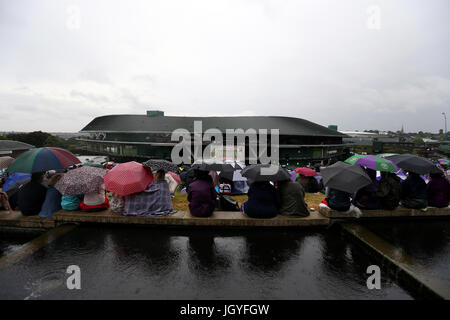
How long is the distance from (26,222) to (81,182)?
1633 millimetres

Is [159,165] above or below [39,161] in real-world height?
below

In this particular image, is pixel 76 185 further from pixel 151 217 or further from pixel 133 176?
pixel 151 217

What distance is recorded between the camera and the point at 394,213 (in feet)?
18.0

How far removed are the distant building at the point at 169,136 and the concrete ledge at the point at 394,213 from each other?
3746cm

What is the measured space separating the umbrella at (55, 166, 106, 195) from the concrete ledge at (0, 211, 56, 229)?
982mm

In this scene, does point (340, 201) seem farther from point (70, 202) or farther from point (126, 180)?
point (70, 202)

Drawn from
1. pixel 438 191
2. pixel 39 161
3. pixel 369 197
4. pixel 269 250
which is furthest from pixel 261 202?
pixel 39 161

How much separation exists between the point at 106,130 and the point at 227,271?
51.8m

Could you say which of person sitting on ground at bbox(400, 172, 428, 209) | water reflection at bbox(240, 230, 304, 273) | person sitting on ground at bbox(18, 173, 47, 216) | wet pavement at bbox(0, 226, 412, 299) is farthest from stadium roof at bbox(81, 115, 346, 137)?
wet pavement at bbox(0, 226, 412, 299)

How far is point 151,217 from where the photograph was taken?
4875 millimetres

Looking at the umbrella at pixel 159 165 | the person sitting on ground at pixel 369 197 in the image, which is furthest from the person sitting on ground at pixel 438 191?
the umbrella at pixel 159 165

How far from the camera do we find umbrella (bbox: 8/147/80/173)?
4801mm
